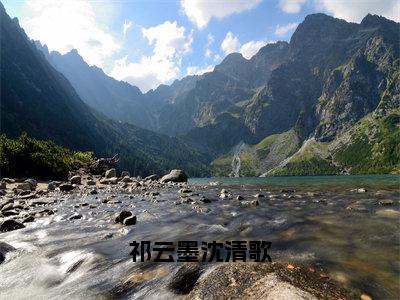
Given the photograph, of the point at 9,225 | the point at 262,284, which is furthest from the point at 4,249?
the point at 262,284

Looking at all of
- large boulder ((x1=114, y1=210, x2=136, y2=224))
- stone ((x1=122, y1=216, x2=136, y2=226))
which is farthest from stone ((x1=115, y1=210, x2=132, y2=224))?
stone ((x1=122, y1=216, x2=136, y2=226))

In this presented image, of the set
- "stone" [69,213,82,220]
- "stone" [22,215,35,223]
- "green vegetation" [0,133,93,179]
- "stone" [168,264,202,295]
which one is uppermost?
"green vegetation" [0,133,93,179]

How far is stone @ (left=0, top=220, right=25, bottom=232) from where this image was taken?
59.2 feet

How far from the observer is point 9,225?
59.8 ft

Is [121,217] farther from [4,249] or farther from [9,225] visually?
[4,249]

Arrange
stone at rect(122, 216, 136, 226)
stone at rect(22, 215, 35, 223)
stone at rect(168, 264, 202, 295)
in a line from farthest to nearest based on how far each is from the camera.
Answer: stone at rect(22, 215, 35, 223), stone at rect(122, 216, 136, 226), stone at rect(168, 264, 202, 295)

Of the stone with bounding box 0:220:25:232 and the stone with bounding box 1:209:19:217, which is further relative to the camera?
the stone with bounding box 1:209:19:217

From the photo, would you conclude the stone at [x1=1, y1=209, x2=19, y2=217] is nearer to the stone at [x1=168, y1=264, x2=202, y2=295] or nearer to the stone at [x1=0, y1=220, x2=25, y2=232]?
the stone at [x1=0, y1=220, x2=25, y2=232]

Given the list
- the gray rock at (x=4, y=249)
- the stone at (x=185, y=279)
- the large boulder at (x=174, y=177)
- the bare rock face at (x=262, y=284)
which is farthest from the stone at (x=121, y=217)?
the large boulder at (x=174, y=177)

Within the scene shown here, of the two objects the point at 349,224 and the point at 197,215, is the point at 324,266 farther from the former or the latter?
the point at 197,215

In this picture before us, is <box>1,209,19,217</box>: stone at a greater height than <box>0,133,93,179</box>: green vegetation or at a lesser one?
lesser

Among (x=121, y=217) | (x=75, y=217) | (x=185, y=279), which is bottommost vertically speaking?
(x=185, y=279)

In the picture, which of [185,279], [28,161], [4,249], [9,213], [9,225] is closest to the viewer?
[185,279]

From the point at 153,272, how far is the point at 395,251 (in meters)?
9.12
